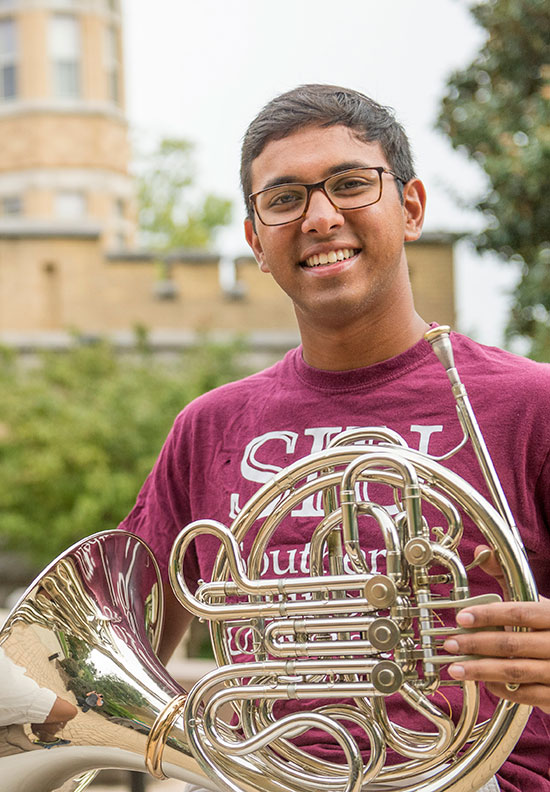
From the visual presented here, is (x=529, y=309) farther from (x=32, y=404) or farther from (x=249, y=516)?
(x=249, y=516)

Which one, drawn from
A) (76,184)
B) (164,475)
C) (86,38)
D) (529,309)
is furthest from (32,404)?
(86,38)

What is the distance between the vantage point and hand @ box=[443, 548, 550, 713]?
1.41 m

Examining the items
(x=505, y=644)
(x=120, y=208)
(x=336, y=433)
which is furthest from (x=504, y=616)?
(x=120, y=208)

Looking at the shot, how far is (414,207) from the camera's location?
6.78ft

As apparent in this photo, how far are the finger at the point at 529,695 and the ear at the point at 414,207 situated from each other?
0.88m

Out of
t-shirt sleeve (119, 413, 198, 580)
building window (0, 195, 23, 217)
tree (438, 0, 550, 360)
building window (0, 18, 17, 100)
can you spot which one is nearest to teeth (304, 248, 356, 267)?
t-shirt sleeve (119, 413, 198, 580)

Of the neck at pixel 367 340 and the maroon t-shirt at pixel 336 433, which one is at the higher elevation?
the neck at pixel 367 340

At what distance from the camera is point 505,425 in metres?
1.81

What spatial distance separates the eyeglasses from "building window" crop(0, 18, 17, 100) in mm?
17552

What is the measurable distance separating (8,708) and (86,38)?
18149 millimetres

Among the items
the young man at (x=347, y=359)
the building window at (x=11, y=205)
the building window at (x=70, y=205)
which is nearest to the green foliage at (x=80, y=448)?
the young man at (x=347, y=359)

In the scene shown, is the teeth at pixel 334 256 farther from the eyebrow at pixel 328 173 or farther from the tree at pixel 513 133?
the tree at pixel 513 133

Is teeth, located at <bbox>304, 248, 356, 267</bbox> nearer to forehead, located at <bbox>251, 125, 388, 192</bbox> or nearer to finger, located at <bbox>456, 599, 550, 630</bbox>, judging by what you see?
forehead, located at <bbox>251, 125, 388, 192</bbox>

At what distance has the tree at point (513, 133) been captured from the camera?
25.5 ft
